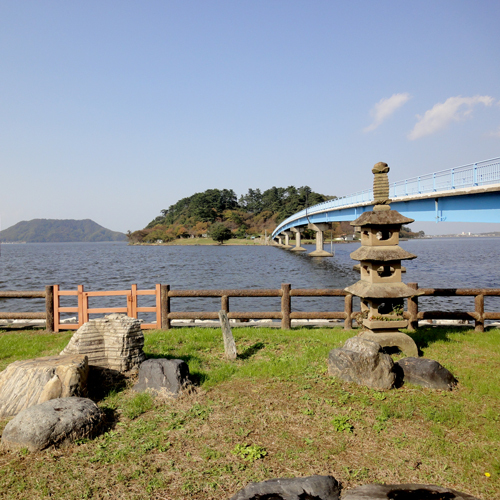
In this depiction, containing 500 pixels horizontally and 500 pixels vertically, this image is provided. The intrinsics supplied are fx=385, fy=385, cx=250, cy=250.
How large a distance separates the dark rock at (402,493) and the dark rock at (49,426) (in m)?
3.51

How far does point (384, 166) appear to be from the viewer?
9.23 m

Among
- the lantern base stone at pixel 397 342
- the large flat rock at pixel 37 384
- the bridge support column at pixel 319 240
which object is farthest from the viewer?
the bridge support column at pixel 319 240

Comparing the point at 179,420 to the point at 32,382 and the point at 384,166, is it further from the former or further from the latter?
the point at 384,166

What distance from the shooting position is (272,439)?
538 cm

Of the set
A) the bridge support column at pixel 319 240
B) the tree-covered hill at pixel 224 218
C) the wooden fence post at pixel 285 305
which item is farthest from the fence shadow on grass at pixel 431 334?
the tree-covered hill at pixel 224 218

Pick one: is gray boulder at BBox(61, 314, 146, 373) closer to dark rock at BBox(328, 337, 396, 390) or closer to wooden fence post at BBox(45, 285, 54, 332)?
dark rock at BBox(328, 337, 396, 390)

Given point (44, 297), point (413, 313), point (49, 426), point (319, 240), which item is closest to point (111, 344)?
point (49, 426)

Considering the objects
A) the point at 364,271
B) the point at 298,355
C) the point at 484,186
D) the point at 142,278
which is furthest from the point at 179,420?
the point at 142,278

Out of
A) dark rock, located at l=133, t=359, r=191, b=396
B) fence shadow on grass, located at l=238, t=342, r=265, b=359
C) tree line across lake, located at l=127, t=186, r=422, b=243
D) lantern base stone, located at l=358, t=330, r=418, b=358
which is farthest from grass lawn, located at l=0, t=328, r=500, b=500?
tree line across lake, located at l=127, t=186, r=422, b=243

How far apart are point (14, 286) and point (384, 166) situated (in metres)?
39.8

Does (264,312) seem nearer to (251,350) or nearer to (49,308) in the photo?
(251,350)

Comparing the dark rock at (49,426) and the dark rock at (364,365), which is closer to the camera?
the dark rock at (49,426)

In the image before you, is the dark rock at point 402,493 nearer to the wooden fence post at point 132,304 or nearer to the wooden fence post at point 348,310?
the wooden fence post at point 348,310

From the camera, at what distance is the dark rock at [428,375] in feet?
23.0
